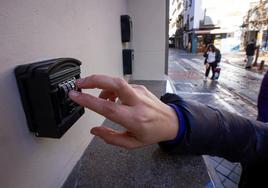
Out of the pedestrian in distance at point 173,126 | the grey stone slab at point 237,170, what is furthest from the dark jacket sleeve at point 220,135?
the grey stone slab at point 237,170

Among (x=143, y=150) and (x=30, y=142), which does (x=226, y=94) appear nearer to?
(x=143, y=150)

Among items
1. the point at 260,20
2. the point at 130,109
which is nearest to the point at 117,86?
the point at 130,109

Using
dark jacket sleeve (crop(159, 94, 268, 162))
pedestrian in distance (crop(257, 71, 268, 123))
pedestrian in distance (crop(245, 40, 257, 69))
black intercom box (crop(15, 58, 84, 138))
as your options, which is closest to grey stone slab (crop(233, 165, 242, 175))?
pedestrian in distance (crop(257, 71, 268, 123))

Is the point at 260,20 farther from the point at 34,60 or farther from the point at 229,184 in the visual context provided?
the point at 34,60

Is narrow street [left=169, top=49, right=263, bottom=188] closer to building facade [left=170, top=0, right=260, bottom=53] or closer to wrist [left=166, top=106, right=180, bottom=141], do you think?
wrist [left=166, top=106, right=180, bottom=141]

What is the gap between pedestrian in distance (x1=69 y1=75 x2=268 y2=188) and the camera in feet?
1.36

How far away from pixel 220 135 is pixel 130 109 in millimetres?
308

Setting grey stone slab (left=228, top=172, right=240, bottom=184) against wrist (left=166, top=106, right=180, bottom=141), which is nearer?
wrist (left=166, top=106, right=180, bottom=141)

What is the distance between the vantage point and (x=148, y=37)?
257cm

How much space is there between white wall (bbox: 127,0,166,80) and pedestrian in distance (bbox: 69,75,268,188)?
2108 millimetres

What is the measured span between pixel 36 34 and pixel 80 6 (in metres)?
0.42

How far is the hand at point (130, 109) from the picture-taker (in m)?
0.41

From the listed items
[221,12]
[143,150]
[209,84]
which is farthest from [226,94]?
[221,12]

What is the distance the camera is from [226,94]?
539 centimetres
